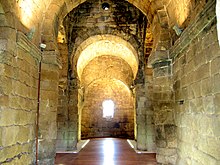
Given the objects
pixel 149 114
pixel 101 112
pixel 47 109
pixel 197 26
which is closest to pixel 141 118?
pixel 149 114

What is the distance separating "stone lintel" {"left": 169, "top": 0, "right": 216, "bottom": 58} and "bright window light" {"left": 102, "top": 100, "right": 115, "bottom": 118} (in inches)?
477

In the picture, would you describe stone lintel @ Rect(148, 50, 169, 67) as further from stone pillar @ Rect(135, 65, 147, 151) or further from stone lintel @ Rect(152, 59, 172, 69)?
stone pillar @ Rect(135, 65, 147, 151)

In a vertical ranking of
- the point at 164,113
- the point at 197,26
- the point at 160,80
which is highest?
the point at 197,26

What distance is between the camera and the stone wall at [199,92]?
2.86m

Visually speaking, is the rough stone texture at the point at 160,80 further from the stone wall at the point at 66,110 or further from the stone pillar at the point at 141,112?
the stone pillar at the point at 141,112

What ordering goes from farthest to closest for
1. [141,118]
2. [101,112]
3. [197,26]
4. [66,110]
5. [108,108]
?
[108,108]
[101,112]
[141,118]
[66,110]
[197,26]

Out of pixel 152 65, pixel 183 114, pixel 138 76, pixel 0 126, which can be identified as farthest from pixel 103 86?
pixel 0 126

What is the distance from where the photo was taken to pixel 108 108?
1661 cm

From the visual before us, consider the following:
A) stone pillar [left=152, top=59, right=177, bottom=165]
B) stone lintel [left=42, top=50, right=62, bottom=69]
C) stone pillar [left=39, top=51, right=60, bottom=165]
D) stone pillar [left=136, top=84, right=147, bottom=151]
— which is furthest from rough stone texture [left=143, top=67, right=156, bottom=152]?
stone lintel [left=42, top=50, right=62, bottom=69]

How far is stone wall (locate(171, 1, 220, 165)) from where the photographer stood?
286 centimetres

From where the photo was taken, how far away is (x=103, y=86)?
16.1 metres

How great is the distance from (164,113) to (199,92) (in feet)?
5.83

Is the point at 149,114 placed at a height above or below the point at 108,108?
below

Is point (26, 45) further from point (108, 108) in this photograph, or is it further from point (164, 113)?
point (108, 108)
